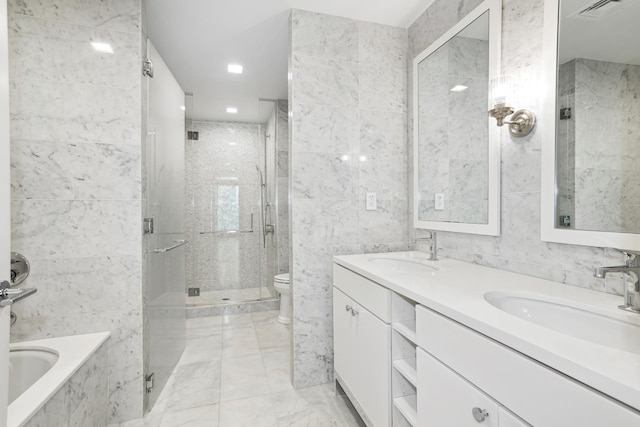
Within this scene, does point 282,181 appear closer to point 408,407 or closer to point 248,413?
point 248,413

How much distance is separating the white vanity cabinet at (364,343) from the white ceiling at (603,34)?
116 centimetres

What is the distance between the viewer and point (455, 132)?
5.81 ft

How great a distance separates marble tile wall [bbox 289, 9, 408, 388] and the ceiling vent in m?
1.14

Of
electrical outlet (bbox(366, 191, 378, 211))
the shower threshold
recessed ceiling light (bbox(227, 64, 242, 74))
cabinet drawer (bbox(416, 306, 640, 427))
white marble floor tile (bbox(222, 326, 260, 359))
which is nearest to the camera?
cabinet drawer (bbox(416, 306, 640, 427))

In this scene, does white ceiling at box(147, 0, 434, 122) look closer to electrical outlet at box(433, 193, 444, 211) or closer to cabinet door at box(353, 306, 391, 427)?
electrical outlet at box(433, 193, 444, 211)

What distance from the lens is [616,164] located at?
3.35 ft

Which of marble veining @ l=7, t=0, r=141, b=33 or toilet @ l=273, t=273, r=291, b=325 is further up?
marble veining @ l=7, t=0, r=141, b=33

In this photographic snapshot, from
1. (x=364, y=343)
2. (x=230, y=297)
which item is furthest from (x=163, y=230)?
(x=230, y=297)

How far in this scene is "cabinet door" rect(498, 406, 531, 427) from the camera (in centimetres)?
69

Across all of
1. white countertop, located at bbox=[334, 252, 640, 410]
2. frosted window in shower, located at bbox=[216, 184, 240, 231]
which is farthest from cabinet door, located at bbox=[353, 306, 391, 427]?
frosted window in shower, located at bbox=[216, 184, 240, 231]

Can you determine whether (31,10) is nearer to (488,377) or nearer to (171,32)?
(171,32)

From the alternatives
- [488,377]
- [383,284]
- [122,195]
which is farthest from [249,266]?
[488,377]

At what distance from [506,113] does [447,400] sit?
1190mm

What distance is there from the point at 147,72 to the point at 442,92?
70.2 inches
